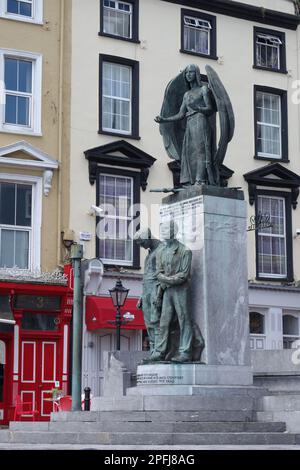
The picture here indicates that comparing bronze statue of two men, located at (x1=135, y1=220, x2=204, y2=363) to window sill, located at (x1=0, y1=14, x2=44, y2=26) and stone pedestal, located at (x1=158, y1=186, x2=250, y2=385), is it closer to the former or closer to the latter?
stone pedestal, located at (x1=158, y1=186, x2=250, y2=385)

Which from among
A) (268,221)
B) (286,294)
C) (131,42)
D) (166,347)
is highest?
(131,42)

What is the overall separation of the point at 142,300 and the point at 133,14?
670 inches

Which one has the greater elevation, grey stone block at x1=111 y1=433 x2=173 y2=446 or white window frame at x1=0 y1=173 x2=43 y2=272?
white window frame at x1=0 y1=173 x2=43 y2=272

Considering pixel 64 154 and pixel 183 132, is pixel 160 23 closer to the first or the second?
pixel 64 154

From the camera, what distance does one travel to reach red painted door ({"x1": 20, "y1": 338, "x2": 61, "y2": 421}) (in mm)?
27109

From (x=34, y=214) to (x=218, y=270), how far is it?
13.9m

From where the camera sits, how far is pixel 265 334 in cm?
3083

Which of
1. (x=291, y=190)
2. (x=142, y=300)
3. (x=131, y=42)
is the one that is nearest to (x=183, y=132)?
(x=142, y=300)

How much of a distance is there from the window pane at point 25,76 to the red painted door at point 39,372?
7388mm

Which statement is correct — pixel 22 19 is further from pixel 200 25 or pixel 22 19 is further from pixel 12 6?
pixel 200 25

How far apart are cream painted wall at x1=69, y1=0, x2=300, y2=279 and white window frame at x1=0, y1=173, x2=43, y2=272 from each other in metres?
0.99

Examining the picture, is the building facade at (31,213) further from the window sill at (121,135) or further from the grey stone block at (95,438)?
the grey stone block at (95,438)

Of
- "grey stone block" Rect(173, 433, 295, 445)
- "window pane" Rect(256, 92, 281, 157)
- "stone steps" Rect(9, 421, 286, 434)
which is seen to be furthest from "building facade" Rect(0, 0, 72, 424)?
"grey stone block" Rect(173, 433, 295, 445)

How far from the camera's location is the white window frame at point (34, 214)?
27500mm
